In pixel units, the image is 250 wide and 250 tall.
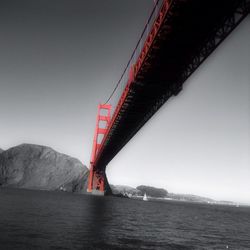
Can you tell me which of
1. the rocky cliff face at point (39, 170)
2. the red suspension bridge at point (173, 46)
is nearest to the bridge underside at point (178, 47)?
the red suspension bridge at point (173, 46)

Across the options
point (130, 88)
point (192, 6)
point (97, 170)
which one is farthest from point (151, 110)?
point (97, 170)

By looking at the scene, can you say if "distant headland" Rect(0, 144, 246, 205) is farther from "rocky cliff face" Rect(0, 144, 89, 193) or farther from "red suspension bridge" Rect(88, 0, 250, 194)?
"red suspension bridge" Rect(88, 0, 250, 194)

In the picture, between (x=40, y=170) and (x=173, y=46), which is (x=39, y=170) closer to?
(x=40, y=170)

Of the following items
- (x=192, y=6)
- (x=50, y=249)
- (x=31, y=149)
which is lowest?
(x=50, y=249)

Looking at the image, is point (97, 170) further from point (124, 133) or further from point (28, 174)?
point (28, 174)

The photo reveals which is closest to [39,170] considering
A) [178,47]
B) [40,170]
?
[40,170]

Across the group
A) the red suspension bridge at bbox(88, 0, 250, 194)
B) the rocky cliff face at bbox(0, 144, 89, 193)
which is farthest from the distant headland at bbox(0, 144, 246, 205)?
the red suspension bridge at bbox(88, 0, 250, 194)
